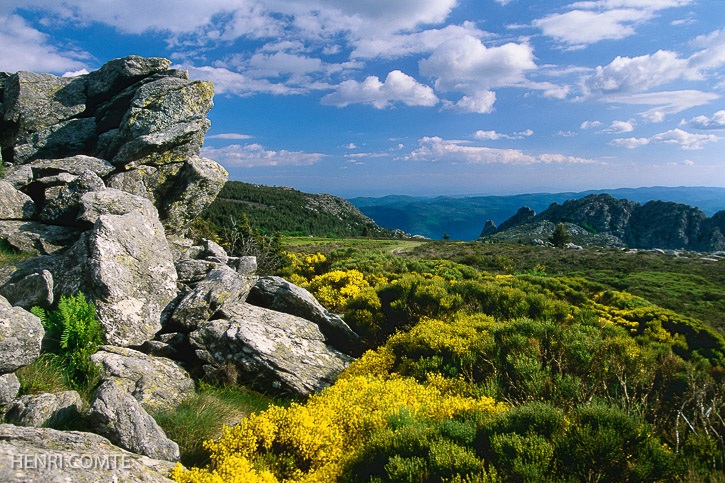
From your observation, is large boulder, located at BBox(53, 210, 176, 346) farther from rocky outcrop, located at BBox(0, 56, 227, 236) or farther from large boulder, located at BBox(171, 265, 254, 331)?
rocky outcrop, located at BBox(0, 56, 227, 236)

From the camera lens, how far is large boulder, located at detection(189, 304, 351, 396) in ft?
24.2

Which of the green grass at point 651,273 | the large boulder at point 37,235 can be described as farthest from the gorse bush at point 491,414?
the green grass at point 651,273

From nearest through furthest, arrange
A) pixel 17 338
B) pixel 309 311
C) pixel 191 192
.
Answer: pixel 17 338, pixel 309 311, pixel 191 192

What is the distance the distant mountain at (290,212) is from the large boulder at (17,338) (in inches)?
3956

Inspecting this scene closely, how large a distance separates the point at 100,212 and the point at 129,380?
15.5ft

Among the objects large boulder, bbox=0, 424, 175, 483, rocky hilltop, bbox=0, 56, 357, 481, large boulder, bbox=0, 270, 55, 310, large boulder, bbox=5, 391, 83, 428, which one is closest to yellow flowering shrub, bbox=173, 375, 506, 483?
large boulder, bbox=0, 424, 175, 483

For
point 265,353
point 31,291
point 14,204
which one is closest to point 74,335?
point 31,291

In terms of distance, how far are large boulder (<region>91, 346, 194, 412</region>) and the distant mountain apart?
9962 cm

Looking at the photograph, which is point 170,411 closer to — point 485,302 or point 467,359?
point 467,359

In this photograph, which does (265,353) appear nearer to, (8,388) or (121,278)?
(121,278)

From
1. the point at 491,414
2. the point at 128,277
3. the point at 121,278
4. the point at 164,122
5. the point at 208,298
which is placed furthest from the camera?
the point at 164,122

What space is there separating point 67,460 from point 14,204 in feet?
27.9

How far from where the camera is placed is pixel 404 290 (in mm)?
11953

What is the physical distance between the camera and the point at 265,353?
754cm
